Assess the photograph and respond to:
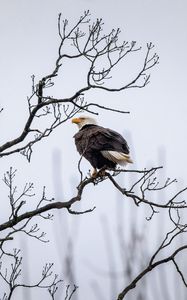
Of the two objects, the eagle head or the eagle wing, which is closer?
the eagle wing

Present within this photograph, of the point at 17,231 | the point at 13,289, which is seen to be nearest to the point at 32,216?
the point at 17,231

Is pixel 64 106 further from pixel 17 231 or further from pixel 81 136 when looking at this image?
pixel 81 136

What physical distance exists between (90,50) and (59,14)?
0.43 m

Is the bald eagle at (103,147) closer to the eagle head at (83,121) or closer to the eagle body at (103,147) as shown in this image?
the eagle body at (103,147)

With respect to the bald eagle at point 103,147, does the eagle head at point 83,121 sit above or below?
above

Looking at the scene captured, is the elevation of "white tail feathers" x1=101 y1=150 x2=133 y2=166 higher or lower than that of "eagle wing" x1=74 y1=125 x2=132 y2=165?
lower

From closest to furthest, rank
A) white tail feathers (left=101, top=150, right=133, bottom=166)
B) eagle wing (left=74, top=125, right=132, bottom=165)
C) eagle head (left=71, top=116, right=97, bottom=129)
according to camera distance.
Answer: white tail feathers (left=101, top=150, right=133, bottom=166) → eagle wing (left=74, top=125, right=132, bottom=165) → eagle head (left=71, top=116, right=97, bottom=129)

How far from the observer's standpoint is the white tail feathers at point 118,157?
7559 mm

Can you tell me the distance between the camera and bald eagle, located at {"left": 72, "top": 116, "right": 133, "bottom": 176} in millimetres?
7703

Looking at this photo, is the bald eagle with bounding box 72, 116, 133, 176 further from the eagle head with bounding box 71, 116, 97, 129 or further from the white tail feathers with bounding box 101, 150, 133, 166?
the eagle head with bounding box 71, 116, 97, 129

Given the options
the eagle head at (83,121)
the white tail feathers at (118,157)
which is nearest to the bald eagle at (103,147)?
the white tail feathers at (118,157)

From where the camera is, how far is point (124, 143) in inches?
310

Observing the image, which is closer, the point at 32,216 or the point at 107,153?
the point at 32,216

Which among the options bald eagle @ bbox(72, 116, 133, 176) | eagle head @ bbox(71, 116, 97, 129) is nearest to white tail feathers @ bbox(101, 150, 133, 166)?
bald eagle @ bbox(72, 116, 133, 176)
